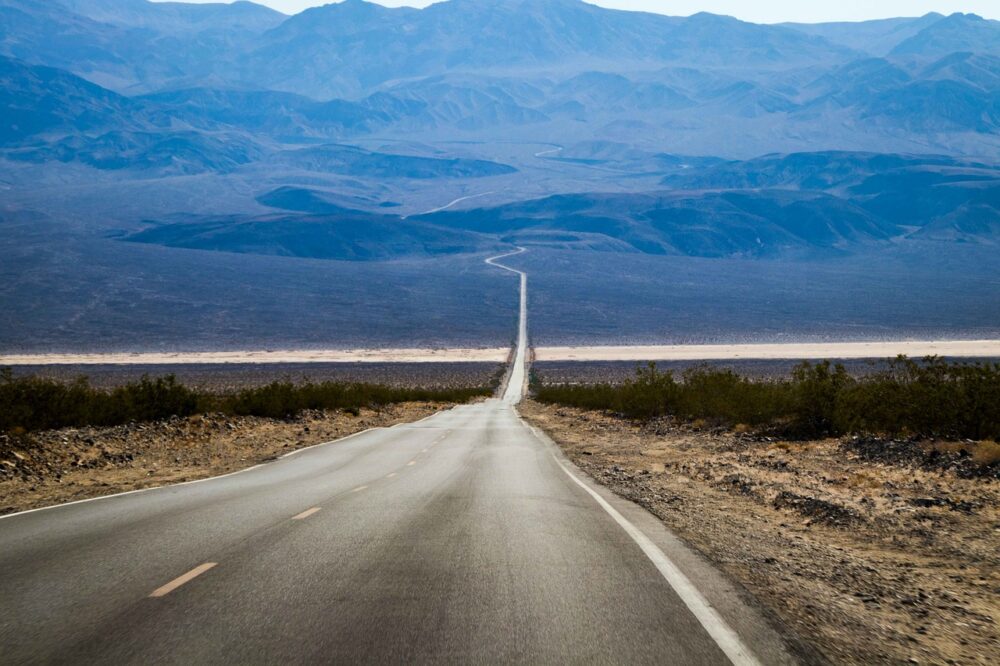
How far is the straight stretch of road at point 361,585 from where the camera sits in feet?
19.4

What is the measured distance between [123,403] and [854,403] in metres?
19.7

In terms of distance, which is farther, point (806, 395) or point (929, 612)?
point (806, 395)

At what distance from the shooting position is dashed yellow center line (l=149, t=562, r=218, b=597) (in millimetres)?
7113

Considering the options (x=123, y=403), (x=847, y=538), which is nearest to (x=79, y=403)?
(x=123, y=403)

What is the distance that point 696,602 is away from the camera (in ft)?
23.1

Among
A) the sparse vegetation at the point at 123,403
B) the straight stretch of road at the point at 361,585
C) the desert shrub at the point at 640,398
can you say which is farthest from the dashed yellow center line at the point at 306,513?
the desert shrub at the point at 640,398

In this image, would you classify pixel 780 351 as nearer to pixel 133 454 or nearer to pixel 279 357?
pixel 279 357

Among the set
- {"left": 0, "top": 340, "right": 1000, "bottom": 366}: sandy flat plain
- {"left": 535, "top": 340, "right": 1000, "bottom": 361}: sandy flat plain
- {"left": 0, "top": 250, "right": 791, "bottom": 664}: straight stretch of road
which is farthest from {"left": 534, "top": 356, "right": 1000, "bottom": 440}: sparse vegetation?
{"left": 0, "top": 340, "right": 1000, "bottom": 366}: sandy flat plain

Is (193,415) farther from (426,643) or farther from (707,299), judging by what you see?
(707,299)

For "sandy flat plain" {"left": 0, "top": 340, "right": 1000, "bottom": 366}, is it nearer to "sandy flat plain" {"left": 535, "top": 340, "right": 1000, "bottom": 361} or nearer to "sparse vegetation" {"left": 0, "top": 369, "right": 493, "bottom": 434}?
"sandy flat plain" {"left": 535, "top": 340, "right": 1000, "bottom": 361}

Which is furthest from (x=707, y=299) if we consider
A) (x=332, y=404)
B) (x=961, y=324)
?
(x=332, y=404)

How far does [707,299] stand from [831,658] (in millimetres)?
176352

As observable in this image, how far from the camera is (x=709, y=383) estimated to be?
33.2 metres

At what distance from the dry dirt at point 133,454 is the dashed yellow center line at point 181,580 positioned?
18.5ft
